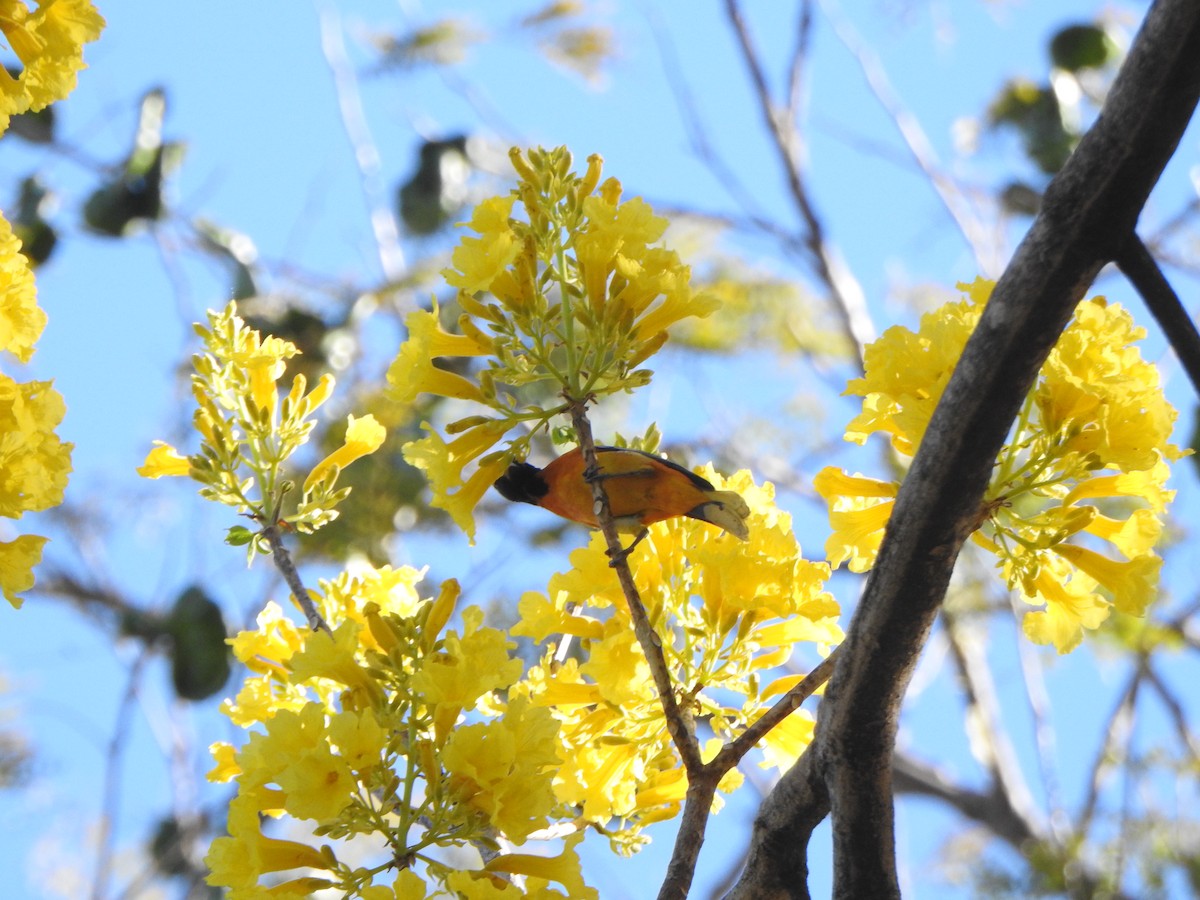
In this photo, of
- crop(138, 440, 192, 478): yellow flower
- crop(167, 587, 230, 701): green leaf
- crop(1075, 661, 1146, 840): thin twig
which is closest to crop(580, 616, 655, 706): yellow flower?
crop(138, 440, 192, 478): yellow flower

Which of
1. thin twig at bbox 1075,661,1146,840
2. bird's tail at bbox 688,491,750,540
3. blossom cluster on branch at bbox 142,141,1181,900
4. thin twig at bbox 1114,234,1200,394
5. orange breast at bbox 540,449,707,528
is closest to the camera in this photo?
thin twig at bbox 1114,234,1200,394

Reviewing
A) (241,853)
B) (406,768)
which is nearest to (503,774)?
(406,768)

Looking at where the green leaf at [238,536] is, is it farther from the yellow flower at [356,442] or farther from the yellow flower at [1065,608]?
the yellow flower at [1065,608]

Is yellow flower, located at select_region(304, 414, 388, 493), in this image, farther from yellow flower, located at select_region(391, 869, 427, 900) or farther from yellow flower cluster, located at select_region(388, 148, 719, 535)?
yellow flower, located at select_region(391, 869, 427, 900)

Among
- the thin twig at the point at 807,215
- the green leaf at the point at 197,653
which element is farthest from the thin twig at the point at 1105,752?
the green leaf at the point at 197,653

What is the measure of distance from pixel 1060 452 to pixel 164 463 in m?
1.27

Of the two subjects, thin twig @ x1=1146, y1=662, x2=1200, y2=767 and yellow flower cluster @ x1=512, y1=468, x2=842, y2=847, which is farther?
thin twig @ x1=1146, y1=662, x2=1200, y2=767

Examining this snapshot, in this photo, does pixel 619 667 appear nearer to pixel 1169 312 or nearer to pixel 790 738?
pixel 790 738

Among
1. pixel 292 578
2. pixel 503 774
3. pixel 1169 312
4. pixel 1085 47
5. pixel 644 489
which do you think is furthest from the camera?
pixel 1085 47

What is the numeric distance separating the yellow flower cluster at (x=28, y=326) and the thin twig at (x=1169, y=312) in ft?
3.81

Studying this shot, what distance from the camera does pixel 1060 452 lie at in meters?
1.58

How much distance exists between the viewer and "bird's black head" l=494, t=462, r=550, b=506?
2.55m

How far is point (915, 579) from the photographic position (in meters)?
1.42

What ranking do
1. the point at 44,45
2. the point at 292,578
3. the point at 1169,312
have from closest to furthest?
1. the point at 1169,312
2. the point at 44,45
3. the point at 292,578
